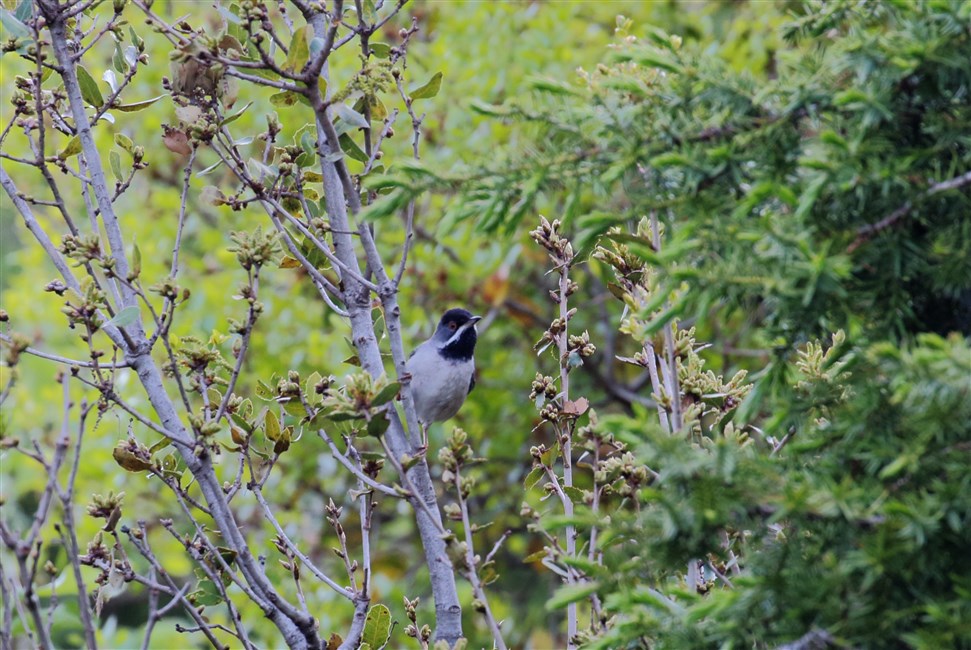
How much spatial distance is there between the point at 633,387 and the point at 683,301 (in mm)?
5634

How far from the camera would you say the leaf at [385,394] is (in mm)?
2471

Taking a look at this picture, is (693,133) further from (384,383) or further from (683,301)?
(384,383)

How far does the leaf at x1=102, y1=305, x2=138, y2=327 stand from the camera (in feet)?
8.68

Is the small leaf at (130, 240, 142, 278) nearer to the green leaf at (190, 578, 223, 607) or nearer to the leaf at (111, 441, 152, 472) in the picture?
the leaf at (111, 441, 152, 472)

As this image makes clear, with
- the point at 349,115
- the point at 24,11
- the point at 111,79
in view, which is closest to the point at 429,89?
the point at 349,115

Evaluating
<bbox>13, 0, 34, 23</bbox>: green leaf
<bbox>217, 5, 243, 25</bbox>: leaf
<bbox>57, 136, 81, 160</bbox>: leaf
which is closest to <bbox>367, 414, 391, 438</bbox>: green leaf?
<bbox>217, 5, 243, 25</bbox>: leaf

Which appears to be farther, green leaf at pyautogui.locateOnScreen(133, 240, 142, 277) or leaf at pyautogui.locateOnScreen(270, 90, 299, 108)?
leaf at pyautogui.locateOnScreen(270, 90, 299, 108)

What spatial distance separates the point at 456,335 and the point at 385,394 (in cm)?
287

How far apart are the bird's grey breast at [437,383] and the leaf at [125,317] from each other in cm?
248

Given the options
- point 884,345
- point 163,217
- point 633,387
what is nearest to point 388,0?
point 884,345

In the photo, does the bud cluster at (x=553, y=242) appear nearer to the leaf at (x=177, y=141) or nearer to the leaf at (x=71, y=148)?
the leaf at (x=177, y=141)

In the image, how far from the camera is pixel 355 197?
264 centimetres

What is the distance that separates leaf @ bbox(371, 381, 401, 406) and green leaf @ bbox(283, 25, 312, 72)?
897 mm

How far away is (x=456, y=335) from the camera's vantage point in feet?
17.5
